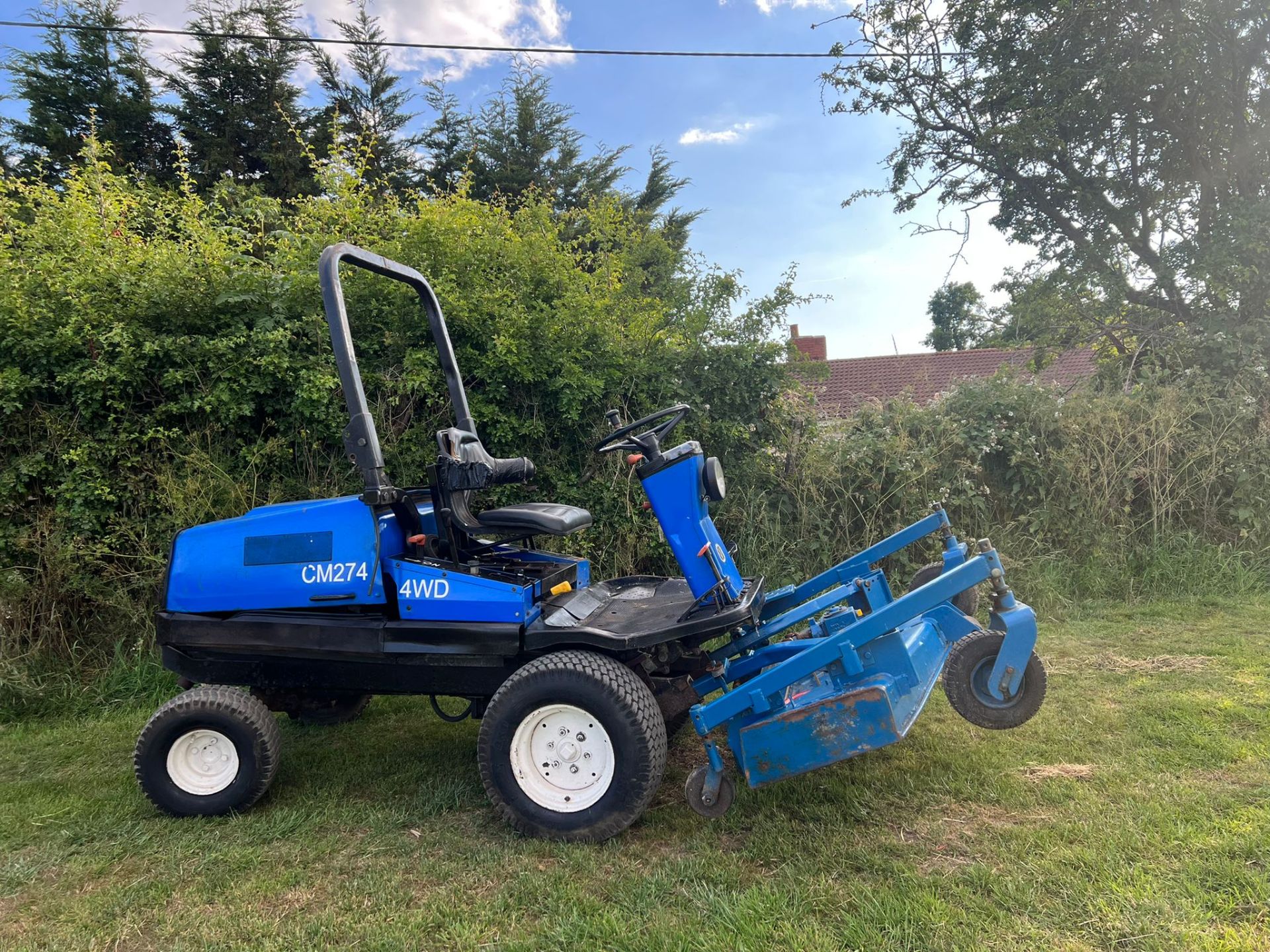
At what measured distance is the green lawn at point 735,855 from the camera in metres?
2.26

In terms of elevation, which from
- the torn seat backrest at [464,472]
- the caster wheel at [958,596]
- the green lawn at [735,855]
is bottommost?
the green lawn at [735,855]

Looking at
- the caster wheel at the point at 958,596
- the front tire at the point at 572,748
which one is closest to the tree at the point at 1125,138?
the caster wheel at the point at 958,596

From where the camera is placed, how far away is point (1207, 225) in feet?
26.9

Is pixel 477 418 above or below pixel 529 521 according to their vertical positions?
above

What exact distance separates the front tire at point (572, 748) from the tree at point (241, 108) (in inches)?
438

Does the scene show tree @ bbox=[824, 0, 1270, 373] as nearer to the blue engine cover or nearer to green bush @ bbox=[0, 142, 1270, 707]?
green bush @ bbox=[0, 142, 1270, 707]

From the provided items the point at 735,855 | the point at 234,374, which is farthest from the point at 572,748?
the point at 234,374

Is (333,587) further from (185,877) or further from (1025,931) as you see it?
(1025,931)

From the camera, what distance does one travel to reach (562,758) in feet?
9.62

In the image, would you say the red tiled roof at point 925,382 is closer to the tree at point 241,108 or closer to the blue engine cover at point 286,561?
the blue engine cover at point 286,561

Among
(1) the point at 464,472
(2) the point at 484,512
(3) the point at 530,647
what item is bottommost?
(3) the point at 530,647

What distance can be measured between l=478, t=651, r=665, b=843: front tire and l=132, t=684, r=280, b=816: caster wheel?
1.03m

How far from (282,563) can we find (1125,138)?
32.2 feet

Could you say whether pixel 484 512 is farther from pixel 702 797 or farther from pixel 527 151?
pixel 527 151
